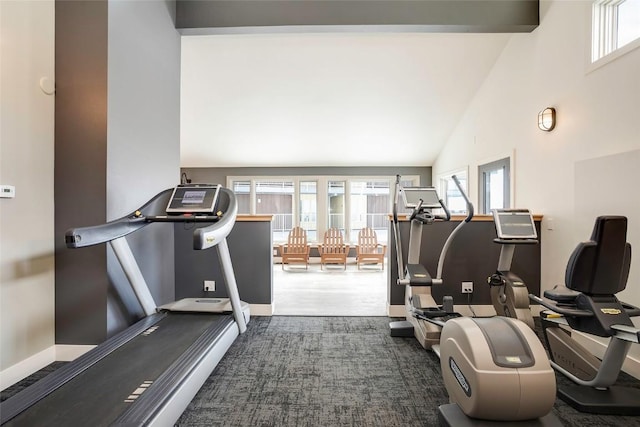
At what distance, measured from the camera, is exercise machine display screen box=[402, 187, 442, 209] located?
2865 mm

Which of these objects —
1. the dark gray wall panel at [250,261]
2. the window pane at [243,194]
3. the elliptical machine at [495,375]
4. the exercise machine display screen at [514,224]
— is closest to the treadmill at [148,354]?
the dark gray wall panel at [250,261]

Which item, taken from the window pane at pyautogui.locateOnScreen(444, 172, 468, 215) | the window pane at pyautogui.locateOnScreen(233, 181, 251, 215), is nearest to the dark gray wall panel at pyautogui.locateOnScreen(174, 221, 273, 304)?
the window pane at pyautogui.locateOnScreen(444, 172, 468, 215)

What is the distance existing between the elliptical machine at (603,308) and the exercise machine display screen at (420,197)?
1162 millimetres

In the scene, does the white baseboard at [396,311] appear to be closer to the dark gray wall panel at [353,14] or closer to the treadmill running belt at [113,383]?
the treadmill running belt at [113,383]

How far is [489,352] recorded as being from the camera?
143cm

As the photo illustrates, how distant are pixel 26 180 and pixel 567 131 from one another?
468 centimetres

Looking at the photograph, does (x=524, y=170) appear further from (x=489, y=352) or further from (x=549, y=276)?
(x=489, y=352)

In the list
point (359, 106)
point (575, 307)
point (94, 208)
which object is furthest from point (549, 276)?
point (94, 208)

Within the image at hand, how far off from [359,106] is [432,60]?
1.32 metres

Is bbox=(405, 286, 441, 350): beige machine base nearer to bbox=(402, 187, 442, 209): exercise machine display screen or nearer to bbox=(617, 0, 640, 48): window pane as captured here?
bbox=(402, 187, 442, 209): exercise machine display screen

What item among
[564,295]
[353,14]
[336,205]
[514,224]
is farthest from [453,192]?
[564,295]

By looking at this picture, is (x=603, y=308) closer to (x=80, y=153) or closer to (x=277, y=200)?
(x=80, y=153)

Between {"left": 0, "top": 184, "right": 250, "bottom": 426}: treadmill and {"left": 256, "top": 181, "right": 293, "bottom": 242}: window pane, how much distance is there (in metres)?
4.57

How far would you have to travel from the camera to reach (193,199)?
266cm
